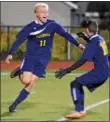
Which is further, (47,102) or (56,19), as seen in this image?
(56,19)

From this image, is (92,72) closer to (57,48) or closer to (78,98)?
(78,98)

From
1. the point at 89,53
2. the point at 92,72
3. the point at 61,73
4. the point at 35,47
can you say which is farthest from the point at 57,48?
the point at 89,53

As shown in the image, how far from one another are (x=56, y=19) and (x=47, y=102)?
83.4 ft

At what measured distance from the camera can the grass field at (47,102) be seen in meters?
9.03

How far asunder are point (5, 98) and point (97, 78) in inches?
130

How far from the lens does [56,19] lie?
36031 millimetres

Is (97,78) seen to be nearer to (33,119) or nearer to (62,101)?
(33,119)

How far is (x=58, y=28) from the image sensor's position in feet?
31.2

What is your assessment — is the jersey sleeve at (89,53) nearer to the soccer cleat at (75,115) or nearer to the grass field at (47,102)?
the soccer cleat at (75,115)

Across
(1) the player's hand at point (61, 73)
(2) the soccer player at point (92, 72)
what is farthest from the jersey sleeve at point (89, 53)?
(1) the player's hand at point (61, 73)

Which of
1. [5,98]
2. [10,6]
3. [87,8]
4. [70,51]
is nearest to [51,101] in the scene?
[5,98]

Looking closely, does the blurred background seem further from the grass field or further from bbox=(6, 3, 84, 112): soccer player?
bbox=(6, 3, 84, 112): soccer player

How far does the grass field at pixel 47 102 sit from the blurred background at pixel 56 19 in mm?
10262

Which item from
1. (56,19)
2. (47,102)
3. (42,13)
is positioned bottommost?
(47,102)
